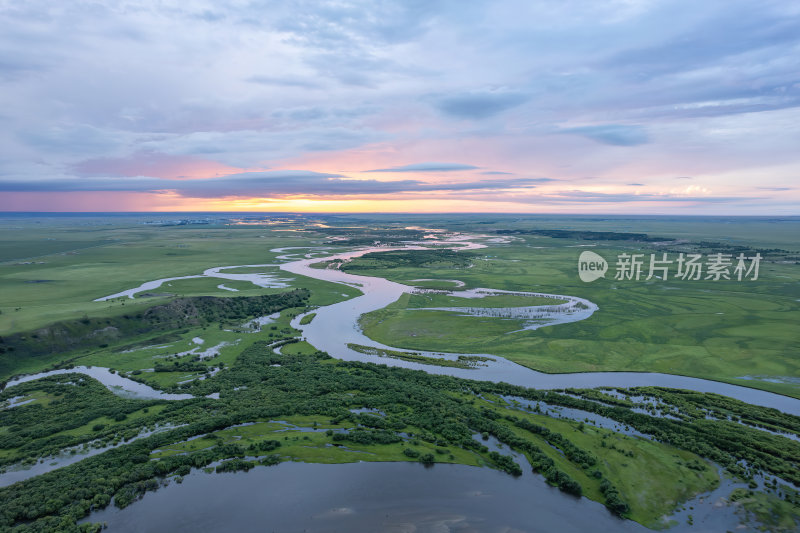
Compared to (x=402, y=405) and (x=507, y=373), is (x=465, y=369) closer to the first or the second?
(x=507, y=373)

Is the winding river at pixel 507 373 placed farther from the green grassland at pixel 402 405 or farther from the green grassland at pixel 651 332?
the green grassland at pixel 402 405

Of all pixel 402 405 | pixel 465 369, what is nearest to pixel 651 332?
pixel 465 369

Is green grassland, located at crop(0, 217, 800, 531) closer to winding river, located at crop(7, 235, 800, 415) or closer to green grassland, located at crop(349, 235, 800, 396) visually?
green grassland, located at crop(349, 235, 800, 396)

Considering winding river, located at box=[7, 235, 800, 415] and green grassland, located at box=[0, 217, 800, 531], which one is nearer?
green grassland, located at box=[0, 217, 800, 531]

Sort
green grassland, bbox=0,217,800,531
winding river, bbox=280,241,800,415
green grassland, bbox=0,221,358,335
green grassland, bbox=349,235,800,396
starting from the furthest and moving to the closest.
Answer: green grassland, bbox=0,221,358,335, green grassland, bbox=349,235,800,396, winding river, bbox=280,241,800,415, green grassland, bbox=0,217,800,531

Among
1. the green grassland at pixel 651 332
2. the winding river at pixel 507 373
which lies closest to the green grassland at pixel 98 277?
the winding river at pixel 507 373

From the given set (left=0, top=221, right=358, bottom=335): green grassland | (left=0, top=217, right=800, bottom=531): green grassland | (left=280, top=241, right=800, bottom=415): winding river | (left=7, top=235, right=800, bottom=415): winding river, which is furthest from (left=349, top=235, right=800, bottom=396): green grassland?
(left=0, top=221, right=358, bottom=335): green grassland

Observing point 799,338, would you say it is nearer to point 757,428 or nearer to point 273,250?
point 757,428

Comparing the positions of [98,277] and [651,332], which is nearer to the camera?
[651,332]

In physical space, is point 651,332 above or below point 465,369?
above
